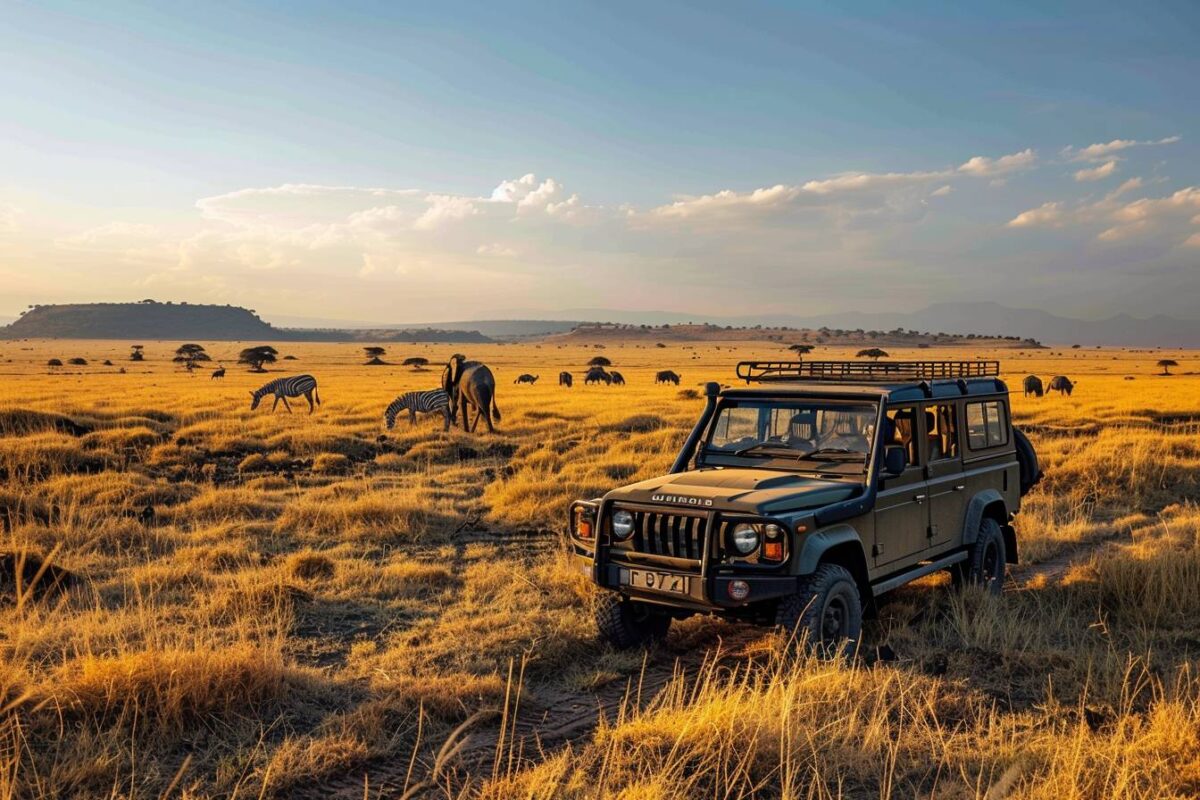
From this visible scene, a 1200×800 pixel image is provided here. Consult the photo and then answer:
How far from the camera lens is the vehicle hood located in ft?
21.0

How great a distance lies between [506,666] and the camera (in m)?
7.12

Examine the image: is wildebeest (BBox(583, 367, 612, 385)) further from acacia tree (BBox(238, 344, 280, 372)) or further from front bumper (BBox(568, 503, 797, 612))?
front bumper (BBox(568, 503, 797, 612))

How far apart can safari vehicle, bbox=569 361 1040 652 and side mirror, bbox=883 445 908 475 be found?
17mm

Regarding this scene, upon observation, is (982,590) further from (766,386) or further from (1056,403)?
(1056,403)

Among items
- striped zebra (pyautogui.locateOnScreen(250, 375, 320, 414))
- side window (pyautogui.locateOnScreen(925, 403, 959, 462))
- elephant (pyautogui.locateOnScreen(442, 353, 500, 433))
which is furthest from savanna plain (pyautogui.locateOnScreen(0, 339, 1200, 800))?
striped zebra (pyautogui.locateOnScreen(250, 375, 320, 414))

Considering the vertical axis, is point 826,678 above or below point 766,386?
below

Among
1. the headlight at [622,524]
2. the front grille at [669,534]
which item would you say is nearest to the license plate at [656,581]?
the front grille at [669,534]

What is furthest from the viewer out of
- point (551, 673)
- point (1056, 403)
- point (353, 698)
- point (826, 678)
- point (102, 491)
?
point (1056, 403)

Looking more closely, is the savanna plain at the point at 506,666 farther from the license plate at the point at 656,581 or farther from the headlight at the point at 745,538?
the headlight at the point at 745,538

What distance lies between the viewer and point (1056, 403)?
3394 centimetres

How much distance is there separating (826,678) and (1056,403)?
31926 mm

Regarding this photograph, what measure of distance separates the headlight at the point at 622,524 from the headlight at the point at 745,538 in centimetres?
82

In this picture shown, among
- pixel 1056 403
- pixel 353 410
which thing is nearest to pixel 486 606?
pixel 353 410

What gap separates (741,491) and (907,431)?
211 cm
